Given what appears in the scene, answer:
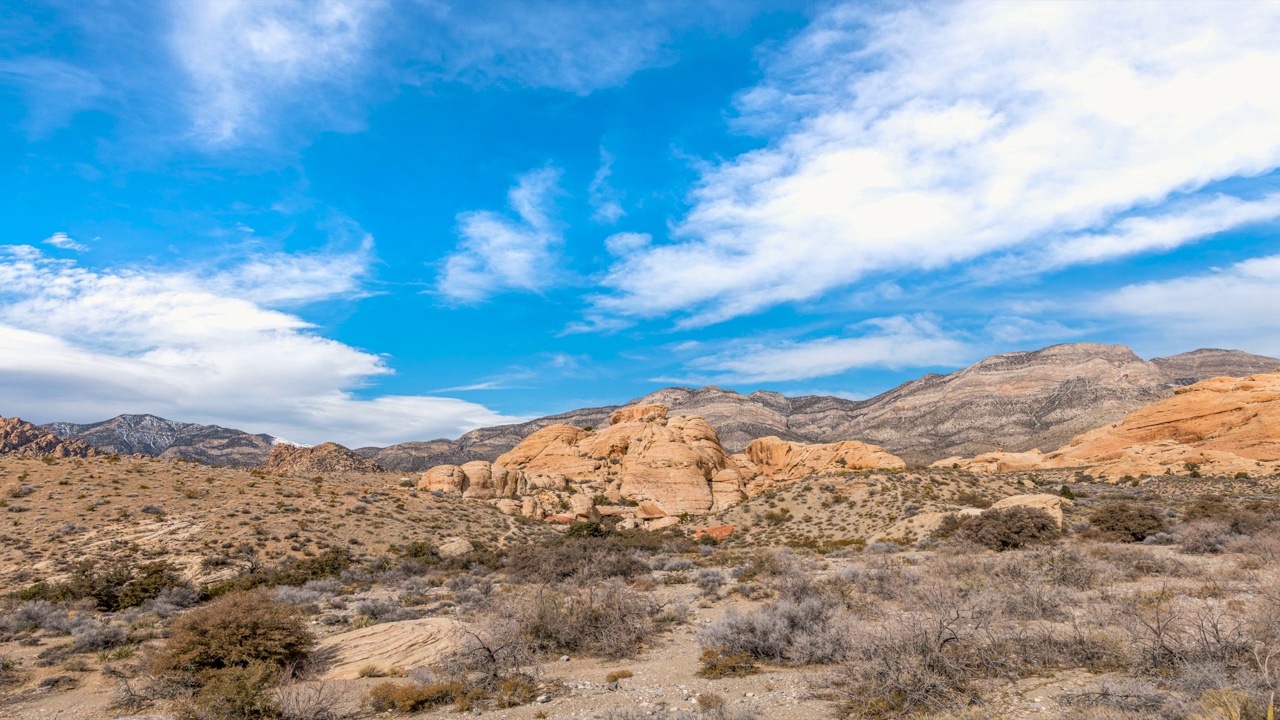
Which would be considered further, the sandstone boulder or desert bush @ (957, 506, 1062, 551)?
the sandstone boulder

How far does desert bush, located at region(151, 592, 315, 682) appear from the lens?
368 inches

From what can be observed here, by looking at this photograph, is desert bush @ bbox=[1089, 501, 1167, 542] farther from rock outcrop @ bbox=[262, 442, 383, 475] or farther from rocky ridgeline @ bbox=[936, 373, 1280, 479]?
rock outcrop @ bbox=[262, 442, 383, 475]

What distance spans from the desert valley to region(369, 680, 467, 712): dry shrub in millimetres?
37

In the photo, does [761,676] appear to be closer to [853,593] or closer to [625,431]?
[853,593]

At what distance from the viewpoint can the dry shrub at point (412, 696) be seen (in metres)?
8.34

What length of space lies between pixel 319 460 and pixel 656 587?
67808 mm

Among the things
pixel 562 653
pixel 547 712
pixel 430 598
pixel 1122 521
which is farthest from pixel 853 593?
pixel 1122 521

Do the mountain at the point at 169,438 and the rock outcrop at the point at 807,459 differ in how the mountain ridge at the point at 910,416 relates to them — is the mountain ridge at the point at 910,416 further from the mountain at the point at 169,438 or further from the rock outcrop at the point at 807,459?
the rock outcrop at the point at 807,459

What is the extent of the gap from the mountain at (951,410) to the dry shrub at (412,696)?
83747 millimetres

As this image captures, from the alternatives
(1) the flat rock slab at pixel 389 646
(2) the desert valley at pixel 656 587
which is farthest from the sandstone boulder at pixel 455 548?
(1) the flat rock slab at pixel 389 646

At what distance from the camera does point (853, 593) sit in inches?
549

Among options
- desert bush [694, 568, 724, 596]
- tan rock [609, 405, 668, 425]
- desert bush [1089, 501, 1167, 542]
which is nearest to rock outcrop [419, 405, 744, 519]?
tan rock [609, 405, 668, 425]

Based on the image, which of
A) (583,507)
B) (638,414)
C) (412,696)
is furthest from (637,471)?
(412,696)

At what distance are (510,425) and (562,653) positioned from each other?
4865 inches
